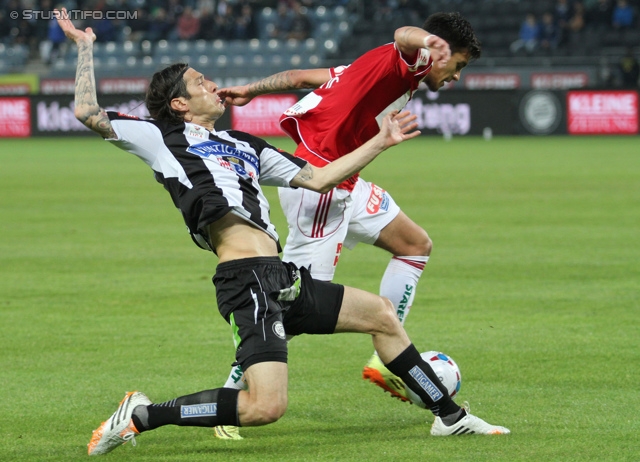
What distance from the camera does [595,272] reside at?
10047 mm

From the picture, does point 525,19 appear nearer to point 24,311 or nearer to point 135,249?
point 135,249

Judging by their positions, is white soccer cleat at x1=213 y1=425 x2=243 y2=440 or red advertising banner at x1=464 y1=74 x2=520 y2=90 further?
red advertising banner at x1=464 y1=74 x2=520 y2=90

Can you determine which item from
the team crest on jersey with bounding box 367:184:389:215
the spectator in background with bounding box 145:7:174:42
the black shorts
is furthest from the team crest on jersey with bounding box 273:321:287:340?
the spectator in background with bounding box 145:7:174:42

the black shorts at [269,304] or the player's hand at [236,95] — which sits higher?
the player's hand at [236,95]

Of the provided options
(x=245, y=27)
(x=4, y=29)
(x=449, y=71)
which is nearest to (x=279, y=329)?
(x=449, y=71)

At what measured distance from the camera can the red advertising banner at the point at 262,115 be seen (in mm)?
29281

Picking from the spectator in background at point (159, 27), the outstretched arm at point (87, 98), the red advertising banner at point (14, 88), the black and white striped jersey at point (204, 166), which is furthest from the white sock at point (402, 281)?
the red advertising banner at point (14, 88)

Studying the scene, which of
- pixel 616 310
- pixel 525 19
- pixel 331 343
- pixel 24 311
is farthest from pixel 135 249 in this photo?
pixel 525 19

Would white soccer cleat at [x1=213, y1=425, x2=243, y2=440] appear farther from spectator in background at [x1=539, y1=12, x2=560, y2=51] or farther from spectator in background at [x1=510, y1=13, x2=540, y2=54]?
spectator in background at [x1=510, y1=13, x2=540, y2=54]

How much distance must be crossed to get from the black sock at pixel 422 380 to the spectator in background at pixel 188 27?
3211 cm

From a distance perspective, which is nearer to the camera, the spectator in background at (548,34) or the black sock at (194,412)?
the black sock at (194,412)

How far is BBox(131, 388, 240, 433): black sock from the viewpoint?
488cm

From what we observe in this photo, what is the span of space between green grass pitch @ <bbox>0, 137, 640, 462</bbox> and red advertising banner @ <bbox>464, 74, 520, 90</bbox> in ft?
48.0

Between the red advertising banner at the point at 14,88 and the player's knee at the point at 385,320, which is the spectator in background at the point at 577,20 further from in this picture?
the player's knee at the point at 385,320
